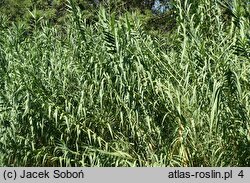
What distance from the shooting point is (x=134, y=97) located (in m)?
4.25

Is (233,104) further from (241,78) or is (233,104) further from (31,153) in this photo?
(31,153)

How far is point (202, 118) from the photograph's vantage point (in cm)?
394

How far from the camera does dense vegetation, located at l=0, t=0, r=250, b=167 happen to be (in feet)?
12.9

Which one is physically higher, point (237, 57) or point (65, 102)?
point (237, 57)

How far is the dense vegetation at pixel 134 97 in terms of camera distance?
3930mm

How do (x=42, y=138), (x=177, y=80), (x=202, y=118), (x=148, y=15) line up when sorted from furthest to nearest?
(x=148, y=15), (x=42, y=138), (x=177, y=80), (x=202, y=118)

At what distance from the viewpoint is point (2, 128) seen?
4.38 m

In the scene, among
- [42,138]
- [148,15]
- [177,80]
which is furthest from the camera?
[148,15]

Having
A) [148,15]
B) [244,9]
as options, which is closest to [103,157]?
[244,9]

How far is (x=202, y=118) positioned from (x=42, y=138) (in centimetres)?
156

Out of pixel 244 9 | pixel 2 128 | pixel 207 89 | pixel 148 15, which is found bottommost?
pixel 2 128

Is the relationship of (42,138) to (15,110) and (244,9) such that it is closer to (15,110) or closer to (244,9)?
(15,110)

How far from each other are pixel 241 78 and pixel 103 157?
136 cm

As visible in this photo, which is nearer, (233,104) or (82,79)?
(233,104)
